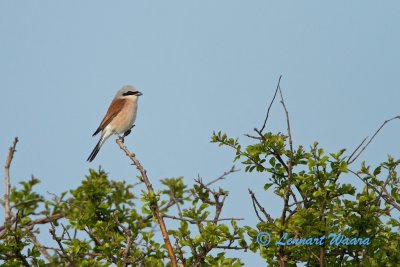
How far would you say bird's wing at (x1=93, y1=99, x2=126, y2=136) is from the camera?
10742 mm

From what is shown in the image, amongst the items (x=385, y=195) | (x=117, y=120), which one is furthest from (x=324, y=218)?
(x=117, y=120)

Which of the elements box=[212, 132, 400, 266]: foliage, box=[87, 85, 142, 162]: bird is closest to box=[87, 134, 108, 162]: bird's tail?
box=[87, 85, 142, 162]: bird

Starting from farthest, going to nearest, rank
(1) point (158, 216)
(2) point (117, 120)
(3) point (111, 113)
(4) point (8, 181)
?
(3) point (111, 113) → (2) point (117, 120) → (1) point (158, 216) → (4) point (8, 181)

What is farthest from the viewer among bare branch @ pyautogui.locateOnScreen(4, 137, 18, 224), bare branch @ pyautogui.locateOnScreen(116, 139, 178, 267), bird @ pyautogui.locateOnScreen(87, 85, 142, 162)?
bird @ pyautogui.locateOnScreen(87, 85, 142, 162)

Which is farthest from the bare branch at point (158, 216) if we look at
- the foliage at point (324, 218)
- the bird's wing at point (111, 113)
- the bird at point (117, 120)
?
the bird's wing at point (111, 113)

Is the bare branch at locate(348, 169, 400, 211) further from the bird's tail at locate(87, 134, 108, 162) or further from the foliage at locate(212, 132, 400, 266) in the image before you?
the bird's tail at locate(87, 134, 108, 162)

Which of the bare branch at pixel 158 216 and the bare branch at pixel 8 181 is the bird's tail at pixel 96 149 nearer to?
the bare branch at pixel 158 216

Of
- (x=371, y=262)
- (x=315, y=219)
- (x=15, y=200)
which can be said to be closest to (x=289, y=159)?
(x=315, y=219)

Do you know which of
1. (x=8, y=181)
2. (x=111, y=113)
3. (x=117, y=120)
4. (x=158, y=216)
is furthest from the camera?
(x=111, y=113)

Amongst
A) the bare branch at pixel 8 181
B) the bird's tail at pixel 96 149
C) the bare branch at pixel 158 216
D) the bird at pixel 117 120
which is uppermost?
the bird at pixel 117 120

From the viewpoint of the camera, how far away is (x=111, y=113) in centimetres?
1080

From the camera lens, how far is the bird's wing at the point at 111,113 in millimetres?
10742

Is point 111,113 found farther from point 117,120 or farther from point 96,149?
point 96,149

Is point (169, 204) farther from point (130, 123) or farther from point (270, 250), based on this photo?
point (130, 123)
